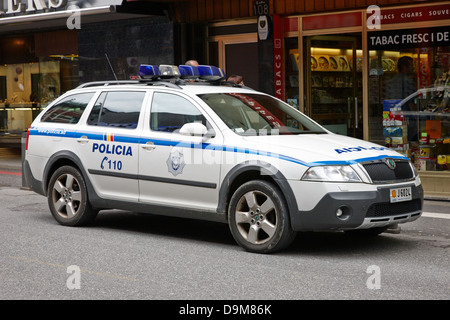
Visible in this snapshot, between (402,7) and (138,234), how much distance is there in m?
6.11

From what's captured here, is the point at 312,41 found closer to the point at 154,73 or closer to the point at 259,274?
the point at 154,73

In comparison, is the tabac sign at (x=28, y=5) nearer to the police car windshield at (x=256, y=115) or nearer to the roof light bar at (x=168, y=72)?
the roof light bar at (x=168, y=72)

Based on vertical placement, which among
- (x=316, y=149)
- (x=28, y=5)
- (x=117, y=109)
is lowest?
(x=316, y=149)

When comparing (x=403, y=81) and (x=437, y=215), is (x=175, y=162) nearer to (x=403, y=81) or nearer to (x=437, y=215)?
(x=437, y=215)

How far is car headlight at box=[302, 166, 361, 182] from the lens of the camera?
7109 mm

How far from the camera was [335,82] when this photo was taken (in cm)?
1355

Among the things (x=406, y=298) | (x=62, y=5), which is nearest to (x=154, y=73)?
(x=406, y=298)

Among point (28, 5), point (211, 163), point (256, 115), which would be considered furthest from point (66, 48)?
point (211, 163)

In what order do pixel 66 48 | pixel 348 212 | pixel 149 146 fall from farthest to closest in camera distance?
pixel 66 48 < pixel 149 146 < pixel 348 212

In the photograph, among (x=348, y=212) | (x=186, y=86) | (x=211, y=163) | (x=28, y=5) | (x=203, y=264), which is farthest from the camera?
(x=28, y=5)

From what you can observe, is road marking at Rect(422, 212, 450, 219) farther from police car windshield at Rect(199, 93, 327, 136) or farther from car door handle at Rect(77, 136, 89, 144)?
car door handle at Rect(77, 136, 89, 144)

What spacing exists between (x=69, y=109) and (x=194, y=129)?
2.31 m

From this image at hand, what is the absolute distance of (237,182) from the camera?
7.74 meters

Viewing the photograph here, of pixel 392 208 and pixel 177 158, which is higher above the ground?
pixel 177 158
